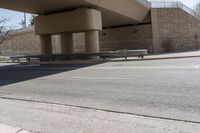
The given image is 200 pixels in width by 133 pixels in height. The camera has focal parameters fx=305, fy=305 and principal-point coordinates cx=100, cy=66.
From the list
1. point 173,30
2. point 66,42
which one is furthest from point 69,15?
point 173,30

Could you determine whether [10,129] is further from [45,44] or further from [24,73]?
[45,44]

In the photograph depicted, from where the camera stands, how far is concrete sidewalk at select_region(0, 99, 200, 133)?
5.79 m

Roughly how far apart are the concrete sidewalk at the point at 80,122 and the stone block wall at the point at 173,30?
34692 millimetres

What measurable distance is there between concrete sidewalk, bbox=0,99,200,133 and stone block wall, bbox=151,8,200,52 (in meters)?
34.7

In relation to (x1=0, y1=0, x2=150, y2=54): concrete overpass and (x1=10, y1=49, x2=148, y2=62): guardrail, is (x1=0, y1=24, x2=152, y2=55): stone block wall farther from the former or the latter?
(x1=10, y1=49, x2=148, y2=62): guardrail

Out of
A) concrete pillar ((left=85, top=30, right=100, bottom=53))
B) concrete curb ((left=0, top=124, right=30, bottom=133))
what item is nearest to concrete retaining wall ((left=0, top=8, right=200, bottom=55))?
concrete pillar ((left=85, top=30, right=100, bottom=53))

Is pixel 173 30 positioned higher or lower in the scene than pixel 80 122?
higher

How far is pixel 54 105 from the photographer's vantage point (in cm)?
856

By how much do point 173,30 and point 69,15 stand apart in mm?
19207

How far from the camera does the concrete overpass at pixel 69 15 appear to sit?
26.4 metres

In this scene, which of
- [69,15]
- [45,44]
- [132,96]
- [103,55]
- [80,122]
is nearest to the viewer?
[80,122]

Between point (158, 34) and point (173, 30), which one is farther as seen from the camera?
point (173, 30)

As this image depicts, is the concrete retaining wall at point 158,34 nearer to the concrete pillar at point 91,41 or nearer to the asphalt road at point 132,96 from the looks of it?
the concrete pillar at point 91,41

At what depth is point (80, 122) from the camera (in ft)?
21.3
